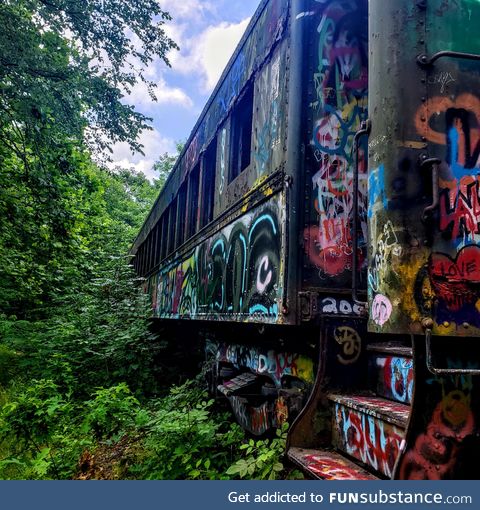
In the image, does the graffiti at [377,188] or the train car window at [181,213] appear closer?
the graffiti at [377,188]

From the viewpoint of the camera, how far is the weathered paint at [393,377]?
233 centimetres

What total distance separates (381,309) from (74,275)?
956 centimetres

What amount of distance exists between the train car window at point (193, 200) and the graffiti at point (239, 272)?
582 millimetres

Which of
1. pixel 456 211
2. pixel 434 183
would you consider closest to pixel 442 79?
pixel 434 183

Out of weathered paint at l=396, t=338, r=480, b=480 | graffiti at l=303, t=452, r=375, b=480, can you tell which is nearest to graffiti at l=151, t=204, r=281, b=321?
graffiti at l=303, t=452, r=375, b=480

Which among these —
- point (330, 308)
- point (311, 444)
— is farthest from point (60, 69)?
point (311, 444)

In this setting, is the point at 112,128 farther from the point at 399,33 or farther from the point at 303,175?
the point at 399,33

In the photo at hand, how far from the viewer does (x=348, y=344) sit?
274 cm

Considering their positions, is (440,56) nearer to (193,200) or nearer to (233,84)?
(233,84)

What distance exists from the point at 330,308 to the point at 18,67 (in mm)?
5945

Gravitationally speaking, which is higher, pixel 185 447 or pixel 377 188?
pixel 377 188

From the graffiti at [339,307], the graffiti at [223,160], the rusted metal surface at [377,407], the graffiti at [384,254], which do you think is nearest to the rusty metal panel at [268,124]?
the graffiti at [223,160]

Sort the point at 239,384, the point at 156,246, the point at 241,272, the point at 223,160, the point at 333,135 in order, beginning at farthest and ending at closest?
the point at 156,246 < the point at 223,160 < the point at 239,384 < the point at 241,272 < the point at 333,135

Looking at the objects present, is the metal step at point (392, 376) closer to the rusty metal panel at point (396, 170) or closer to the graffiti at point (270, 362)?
the graffiti at point (270, 362)
